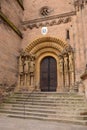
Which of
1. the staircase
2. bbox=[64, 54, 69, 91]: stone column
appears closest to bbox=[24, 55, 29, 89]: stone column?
the staircase

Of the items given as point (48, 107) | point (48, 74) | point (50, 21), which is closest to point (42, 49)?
point (48, 74)

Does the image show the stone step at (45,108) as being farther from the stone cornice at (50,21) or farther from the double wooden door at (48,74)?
the stone cornice at (50,21)

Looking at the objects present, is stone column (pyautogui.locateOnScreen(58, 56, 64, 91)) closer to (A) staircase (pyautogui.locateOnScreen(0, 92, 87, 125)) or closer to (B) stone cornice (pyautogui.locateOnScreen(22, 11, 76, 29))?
(A) staircase (pyautogui.locateOnScreen(0, 92, 87, 125))

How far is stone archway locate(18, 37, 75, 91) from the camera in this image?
9.11m

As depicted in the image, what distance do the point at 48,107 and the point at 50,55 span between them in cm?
479

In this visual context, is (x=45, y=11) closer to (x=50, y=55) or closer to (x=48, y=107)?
(x=50, y=55)

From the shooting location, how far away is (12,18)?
10.1 m

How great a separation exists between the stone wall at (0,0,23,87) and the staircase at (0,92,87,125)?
53.8 inches

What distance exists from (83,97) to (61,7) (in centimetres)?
719

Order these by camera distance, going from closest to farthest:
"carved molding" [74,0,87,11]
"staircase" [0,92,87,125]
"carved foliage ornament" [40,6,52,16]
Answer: "staircase" [0,92,87,125]
"carved molding" [74,0,87,11]
"carved foliage ornament" [40,6,52,16]

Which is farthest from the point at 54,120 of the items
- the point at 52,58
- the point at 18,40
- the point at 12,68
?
the point at 18,40

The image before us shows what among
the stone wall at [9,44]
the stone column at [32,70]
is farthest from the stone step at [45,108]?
the stone column at [32,70]

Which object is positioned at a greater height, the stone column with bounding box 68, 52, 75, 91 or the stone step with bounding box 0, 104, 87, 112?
the stone column with bounding box 68, 52, 75, 91

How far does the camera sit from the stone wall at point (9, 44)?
27.4 feet
